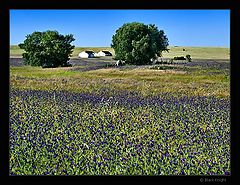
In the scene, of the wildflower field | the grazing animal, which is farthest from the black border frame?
the grazing animal

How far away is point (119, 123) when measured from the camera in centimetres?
523

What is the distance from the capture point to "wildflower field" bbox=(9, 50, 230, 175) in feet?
12.7

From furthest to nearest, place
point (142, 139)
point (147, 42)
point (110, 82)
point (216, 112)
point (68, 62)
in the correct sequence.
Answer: point (147, 42), point (68, 62), point (110, 82), point (216, 112), point (142, 139)

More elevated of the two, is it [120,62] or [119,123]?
[120,62]
